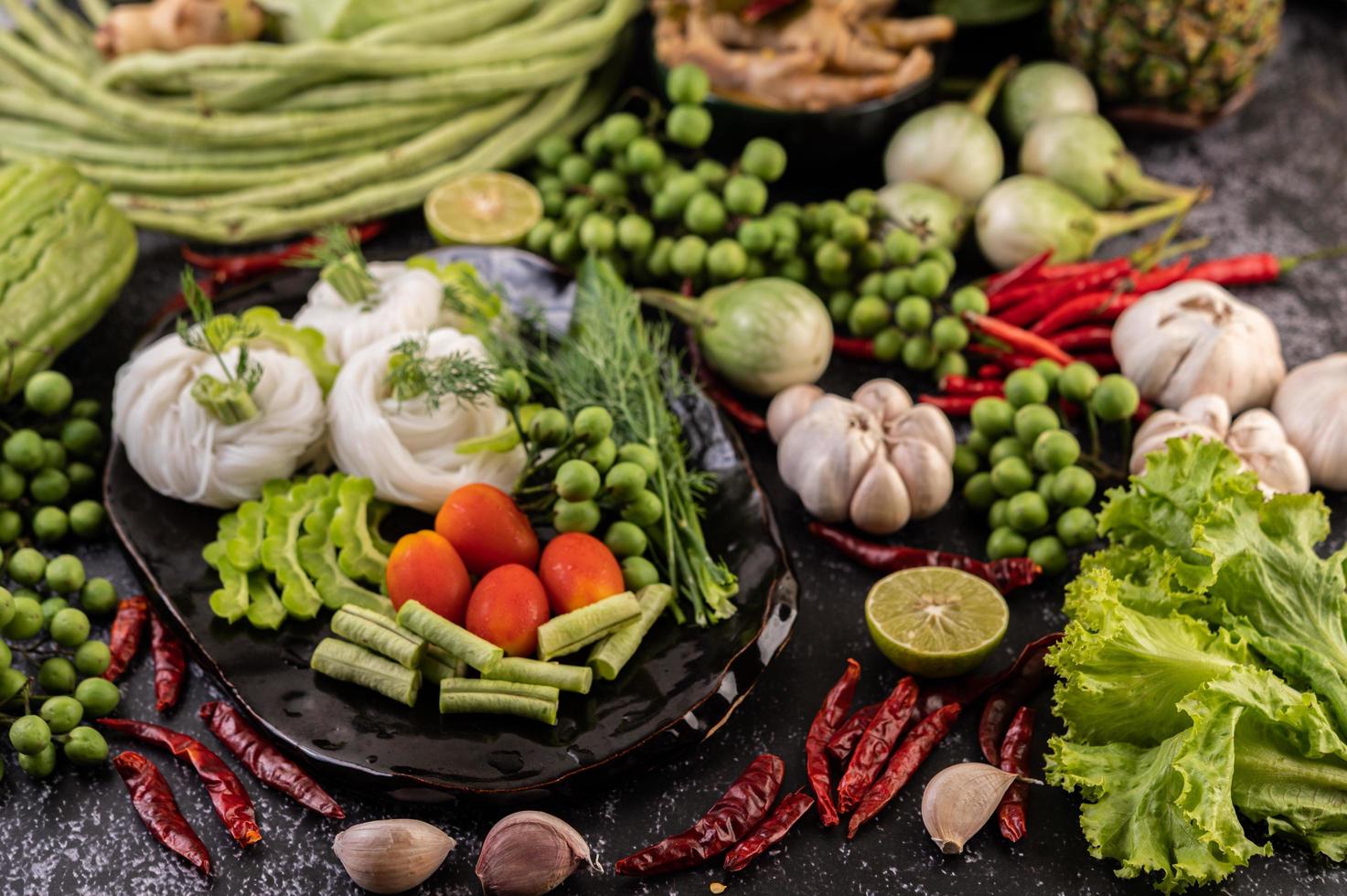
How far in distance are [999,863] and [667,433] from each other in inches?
42.5

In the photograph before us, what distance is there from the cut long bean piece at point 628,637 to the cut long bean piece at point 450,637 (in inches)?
7.2

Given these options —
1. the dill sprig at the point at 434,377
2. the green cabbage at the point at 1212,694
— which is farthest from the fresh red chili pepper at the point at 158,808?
the green cabbage at the point at 1212,694

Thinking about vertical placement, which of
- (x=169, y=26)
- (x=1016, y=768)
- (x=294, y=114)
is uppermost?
(x=169, y=26)

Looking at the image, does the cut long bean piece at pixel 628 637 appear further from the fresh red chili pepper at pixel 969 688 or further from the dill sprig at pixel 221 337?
the dill sprig at pixel 221 337

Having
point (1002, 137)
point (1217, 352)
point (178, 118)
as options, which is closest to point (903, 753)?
point (1217, 352)

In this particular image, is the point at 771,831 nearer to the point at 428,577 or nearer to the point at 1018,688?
the point at 1018,688

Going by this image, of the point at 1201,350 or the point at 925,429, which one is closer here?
the point at 925,429

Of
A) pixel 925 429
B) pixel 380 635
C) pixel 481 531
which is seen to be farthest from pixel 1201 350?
pixel 380 635

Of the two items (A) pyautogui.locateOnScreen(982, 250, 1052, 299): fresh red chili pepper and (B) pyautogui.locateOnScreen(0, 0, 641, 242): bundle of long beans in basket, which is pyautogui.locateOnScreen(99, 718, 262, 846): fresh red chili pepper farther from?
(A) pyautogui.locateOnScreen(982, 250, 1052, 299): fresh red chili pepper

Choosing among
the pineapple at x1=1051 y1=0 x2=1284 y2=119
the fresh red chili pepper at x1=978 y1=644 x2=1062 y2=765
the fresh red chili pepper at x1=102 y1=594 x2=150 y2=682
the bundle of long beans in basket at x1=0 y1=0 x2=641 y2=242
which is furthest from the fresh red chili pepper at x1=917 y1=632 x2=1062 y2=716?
the pineapple at x1=1051 y1=0 x2=1284 y2=119

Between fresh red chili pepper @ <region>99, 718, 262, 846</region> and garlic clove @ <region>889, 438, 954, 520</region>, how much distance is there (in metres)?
1.45

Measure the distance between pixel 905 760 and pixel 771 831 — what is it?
29 centimetres

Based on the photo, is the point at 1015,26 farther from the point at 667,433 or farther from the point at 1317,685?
the point at 1317,685

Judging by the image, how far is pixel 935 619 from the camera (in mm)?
2217
